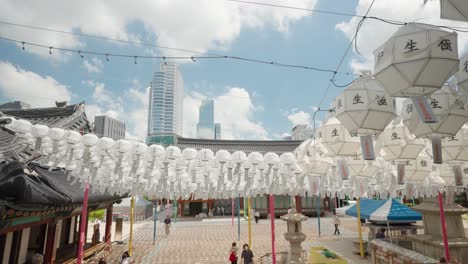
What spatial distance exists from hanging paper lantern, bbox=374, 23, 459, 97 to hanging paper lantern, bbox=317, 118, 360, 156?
2.66 m

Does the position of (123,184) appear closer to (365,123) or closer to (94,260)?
(94,260)

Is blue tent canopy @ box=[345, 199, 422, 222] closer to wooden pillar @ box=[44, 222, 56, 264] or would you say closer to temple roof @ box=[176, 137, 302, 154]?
wooden pillar @ box=[44, 222, 56, 264]

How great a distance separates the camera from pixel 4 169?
228 inches

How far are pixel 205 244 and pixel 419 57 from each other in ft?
56.7

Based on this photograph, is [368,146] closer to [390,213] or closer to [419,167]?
[419,167]

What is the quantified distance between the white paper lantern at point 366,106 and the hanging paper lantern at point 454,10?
1822 millimetres

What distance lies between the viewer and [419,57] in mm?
3445

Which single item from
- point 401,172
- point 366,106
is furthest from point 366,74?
point 401,172

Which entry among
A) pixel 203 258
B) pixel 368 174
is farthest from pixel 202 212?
pixel 368 174

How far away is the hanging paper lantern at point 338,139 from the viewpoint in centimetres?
634

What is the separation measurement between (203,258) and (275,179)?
8.02 meters

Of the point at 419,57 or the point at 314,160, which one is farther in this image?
the point at 314,160

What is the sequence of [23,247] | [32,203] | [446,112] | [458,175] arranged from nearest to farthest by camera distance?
[446,112] → [32,203] → [458,175] → [23,247]

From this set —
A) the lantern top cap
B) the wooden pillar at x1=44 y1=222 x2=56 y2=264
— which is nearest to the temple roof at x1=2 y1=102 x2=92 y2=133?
the wooden pillar at x1=44 y1=222 x2=56 y2=264
